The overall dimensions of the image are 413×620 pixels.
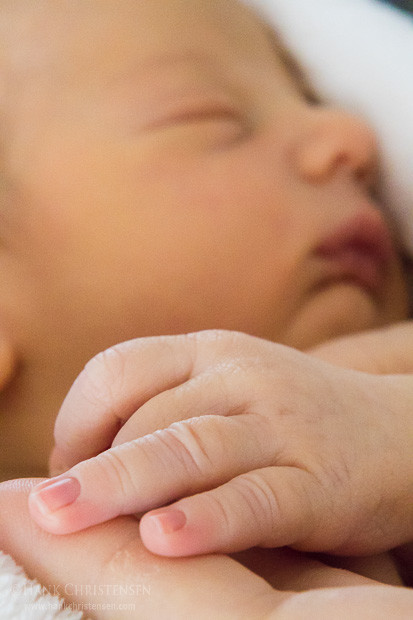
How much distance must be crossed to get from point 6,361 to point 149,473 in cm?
27

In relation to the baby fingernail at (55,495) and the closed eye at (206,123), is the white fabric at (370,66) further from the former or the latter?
the baby fingernail at (55,495)

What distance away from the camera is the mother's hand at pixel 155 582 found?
321mm

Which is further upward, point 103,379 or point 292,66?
point 292,66

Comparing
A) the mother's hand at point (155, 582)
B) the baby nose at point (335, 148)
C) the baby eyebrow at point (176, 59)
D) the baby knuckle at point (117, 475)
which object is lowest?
the mother's hand at point (155, 582)

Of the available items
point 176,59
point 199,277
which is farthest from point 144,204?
point 176,59

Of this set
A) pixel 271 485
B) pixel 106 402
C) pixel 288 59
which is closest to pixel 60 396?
pixel 106 402

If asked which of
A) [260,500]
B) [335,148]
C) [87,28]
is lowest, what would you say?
[260,500]

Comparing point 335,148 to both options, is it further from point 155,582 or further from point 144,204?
point 155,582

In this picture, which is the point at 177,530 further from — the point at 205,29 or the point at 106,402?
the point at 205,29

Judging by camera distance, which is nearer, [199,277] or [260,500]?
[260,500]

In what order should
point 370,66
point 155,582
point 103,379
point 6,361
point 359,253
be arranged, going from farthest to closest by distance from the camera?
point 370,66 → point 359,253 → point 6,361 → point 103,379 → point 155,582

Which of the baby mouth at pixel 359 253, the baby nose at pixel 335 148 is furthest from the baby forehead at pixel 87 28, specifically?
the baby mouth at pixel 359 253

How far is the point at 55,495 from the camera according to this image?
0.35 metres

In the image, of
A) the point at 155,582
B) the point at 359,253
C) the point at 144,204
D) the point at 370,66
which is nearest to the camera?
the point at 155,582
